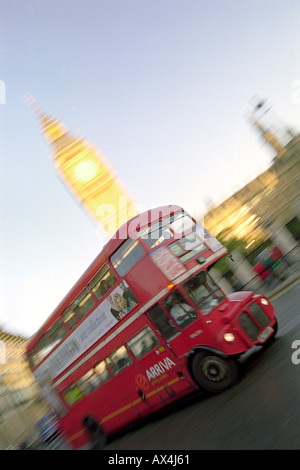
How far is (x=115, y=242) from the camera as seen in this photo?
7953mm

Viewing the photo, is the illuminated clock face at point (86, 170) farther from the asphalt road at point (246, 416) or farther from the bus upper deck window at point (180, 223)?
the asphalt road at point (246, 416)

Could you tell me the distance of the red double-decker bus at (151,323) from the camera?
22.3ft

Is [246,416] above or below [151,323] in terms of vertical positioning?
below

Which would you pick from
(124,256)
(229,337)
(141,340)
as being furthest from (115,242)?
(229,337)

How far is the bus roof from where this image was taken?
309 inches

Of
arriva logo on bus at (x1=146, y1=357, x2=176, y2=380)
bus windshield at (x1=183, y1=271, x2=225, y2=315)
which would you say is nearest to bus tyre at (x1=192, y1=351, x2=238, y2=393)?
arriva logo on bus at (x1=146, y1=357, x2=176, y2=380)

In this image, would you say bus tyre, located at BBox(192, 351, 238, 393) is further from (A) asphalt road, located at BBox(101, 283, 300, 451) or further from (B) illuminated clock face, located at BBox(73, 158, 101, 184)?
(B) illuminated clock face, located at BBox(73, 158, 101, 184)

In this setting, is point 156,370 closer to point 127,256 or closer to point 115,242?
point 127,256

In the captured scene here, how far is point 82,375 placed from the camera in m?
9.12

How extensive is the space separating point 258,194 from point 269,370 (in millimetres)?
24147

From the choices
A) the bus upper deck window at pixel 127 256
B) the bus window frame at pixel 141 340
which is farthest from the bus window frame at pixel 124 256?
the bus window frame at pixel 141 340

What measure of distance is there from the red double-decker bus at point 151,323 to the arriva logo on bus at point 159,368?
0.09 feet

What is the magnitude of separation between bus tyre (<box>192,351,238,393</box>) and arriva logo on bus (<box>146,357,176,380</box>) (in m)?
0.66

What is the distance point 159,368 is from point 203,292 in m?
1.97
